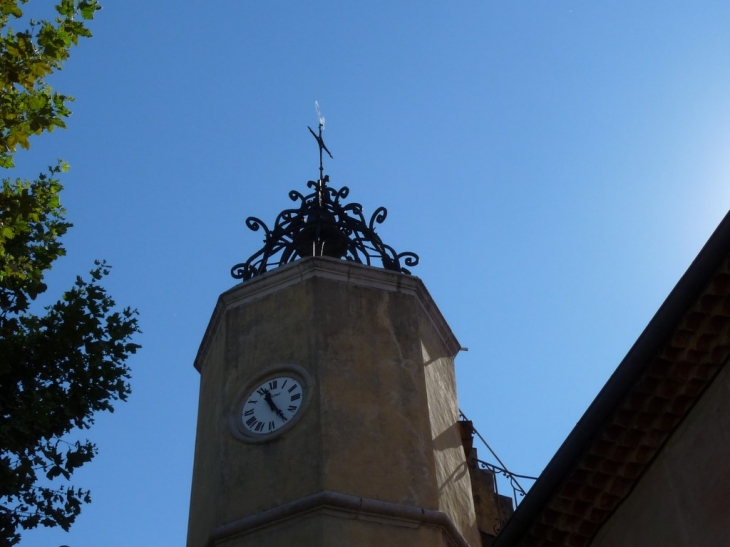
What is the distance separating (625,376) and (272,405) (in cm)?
631

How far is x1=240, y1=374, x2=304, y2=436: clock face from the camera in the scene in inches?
559

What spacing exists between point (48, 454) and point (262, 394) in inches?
215

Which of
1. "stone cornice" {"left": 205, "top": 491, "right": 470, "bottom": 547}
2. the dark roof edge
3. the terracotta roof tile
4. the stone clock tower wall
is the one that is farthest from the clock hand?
the terracotta roof tile

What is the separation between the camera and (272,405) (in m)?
14.4

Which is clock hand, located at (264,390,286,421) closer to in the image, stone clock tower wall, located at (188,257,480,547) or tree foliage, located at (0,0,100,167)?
stone clock tower wall, located at (188,257,480,547)

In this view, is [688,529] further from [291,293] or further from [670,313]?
[291,293]

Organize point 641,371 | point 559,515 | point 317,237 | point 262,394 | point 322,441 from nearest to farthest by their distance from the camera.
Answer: point 641,371
point 559,515
point 322,441
point 262,394
point 317,237

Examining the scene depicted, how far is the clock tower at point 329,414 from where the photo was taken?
518 inches

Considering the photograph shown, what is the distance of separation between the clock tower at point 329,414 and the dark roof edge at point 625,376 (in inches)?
132

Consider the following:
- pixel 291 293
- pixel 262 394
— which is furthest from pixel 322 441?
pixel 291 293

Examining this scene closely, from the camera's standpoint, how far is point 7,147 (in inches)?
379

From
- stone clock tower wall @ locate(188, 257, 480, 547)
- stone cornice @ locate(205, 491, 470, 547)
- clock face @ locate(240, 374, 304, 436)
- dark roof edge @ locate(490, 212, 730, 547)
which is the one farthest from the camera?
clock face @ locate(240, 374, 304, 436)

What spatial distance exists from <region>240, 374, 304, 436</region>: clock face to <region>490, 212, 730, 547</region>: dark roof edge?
15.2 feet

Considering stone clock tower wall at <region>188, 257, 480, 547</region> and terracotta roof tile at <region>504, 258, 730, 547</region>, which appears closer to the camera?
terracotta roof tile at <region>504, 258, 730, 547</region>
